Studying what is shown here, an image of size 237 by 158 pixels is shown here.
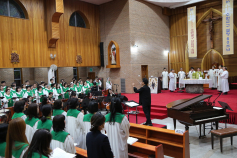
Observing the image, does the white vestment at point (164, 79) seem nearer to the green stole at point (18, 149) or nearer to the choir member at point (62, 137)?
the choir member at point (62, 137)

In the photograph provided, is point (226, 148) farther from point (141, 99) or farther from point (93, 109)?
point (93, 109)

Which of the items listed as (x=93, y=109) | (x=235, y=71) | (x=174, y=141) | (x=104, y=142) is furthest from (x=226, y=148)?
(x=235, y=71)

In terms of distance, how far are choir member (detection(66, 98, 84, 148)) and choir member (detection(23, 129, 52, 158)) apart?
2.30 metres

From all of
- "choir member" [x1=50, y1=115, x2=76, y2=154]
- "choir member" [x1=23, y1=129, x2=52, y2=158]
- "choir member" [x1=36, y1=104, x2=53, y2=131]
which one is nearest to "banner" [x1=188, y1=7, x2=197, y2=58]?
"choir member" [x1=36, y1=104, x2=53, y2=131]

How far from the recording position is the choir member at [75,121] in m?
4.47

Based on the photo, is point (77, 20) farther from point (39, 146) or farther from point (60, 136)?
point (39, 146)

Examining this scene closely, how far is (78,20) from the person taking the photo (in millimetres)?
15023

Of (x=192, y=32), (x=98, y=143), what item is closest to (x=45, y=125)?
(x=98, y=143)

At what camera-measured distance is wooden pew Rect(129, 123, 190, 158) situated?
14.3ft

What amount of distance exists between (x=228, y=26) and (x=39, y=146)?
14.8 m

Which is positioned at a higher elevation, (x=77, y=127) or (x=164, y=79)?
(x=164, y=79)

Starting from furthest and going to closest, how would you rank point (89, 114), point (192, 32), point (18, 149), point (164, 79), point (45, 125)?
point (164, 79) → point (192, 32) → point (89, 114) → point (45, 125) → point (18, 149)

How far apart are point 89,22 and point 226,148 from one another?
42.2ft

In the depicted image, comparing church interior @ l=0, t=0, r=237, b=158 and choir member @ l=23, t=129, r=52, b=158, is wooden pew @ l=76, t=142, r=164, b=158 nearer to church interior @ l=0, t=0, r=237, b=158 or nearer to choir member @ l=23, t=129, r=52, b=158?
choir member @ l=23, t=129, r=52, b=158
